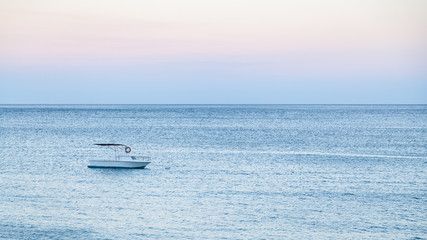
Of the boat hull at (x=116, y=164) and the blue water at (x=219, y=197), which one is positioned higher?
the boat hull at (x=116, y=164)

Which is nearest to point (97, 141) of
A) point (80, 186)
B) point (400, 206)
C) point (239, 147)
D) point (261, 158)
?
point (239, 147)

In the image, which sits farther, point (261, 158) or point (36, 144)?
point (36, 144)

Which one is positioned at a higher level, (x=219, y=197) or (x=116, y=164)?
(x=116, y=164)

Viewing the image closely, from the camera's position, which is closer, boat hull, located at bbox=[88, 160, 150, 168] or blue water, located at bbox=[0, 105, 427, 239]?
blue water, located at bbox=[0, 105, 427, 239]

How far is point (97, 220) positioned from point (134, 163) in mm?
24193

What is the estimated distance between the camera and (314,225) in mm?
33031

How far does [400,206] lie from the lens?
3775 centimetres

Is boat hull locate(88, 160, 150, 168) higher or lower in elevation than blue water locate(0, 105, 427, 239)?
higher

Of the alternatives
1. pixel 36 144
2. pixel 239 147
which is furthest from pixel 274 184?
pixel 36 144

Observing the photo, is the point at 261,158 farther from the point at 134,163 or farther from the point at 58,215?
the point at 58,215

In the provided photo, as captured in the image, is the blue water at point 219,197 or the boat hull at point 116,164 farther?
the boat hull at point 116,164

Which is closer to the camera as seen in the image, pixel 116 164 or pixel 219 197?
pixel 219 197

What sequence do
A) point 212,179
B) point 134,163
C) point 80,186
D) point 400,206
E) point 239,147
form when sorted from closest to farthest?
1. point 400,206
2. point 80,186
3. point 212,179
4. point 134,163
5. point 239,147

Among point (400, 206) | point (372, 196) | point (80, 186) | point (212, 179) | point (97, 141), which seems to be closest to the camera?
point (400, 206)
